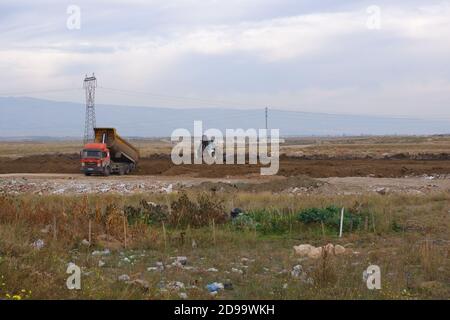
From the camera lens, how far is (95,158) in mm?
35188

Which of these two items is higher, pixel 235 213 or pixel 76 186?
pixel 235 213

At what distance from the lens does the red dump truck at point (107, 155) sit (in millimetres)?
35125

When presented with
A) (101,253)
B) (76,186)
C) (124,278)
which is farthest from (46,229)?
(76,186)

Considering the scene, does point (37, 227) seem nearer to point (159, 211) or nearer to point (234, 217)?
point (159, 211)

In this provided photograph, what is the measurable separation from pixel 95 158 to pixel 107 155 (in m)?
0.95

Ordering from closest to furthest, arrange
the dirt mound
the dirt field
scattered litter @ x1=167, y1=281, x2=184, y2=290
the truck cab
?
the dirt field, scattered litter @ x1=167, y1=281, x2=184, y2=290, the truck cab, the dirt mound

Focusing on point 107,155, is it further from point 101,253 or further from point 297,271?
point 297,271

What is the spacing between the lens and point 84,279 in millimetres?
8125

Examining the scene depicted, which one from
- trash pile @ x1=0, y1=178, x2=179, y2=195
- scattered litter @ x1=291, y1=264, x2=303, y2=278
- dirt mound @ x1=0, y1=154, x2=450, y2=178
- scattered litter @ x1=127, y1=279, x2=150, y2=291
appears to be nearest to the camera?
scattered litter @ x1=127, y1=279, x2=150, y2=291

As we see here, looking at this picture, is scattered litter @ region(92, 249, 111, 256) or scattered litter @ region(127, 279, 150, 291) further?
scattered litter @ region(92, 249, 111, 256)

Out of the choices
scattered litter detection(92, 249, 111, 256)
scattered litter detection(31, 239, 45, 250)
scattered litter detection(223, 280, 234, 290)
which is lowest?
scattered litter detection(92, 249, 111, 256)

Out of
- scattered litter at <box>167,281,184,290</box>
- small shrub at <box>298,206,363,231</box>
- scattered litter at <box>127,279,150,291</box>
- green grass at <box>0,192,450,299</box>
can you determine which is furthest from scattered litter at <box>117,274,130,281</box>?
small shrub at <box>298,206,363,231</box>

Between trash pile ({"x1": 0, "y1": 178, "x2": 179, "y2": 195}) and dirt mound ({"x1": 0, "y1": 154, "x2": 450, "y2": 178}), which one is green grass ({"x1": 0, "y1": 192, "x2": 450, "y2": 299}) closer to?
trash pile ({"x1": 0, "y1": 178, "x2": 179, "y2": 195})

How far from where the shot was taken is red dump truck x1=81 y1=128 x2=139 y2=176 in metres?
35.1
